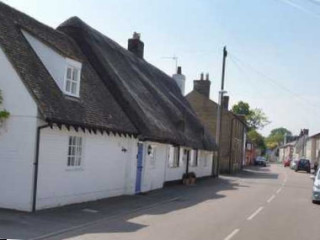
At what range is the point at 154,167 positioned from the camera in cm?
2812

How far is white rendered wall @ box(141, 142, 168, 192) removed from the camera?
2631cm

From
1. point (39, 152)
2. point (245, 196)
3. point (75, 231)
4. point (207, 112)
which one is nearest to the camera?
point (75, 231)

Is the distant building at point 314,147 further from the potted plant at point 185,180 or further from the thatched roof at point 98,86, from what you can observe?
the potted plant at point 185,180

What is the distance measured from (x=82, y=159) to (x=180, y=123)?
14246 mm

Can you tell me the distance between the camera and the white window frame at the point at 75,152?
1875 cm

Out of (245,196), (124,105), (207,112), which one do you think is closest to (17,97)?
(124,105)

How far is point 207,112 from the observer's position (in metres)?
60.1

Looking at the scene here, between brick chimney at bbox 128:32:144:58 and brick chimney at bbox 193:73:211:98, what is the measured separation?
19989mm

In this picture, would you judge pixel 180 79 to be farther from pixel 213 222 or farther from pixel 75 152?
pixel 213 222

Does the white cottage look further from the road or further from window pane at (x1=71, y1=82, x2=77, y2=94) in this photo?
the road

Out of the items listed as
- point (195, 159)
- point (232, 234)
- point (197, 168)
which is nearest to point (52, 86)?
point (232, 234)

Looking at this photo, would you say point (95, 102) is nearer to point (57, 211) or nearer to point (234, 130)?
point (57, 211)

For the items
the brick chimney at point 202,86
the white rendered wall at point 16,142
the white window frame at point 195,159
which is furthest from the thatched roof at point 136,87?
the brick chimney at point 202,86

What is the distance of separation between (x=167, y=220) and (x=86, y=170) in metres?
4.43
